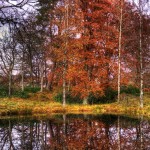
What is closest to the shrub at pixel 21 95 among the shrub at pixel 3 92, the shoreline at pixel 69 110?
the shrub at pixel 3 92

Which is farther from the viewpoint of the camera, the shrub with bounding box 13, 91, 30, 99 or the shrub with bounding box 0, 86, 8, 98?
the shrub with bounding box 0, 86, 8, 98

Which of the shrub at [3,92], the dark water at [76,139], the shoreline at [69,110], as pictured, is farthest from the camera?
the shrub at [3,92]

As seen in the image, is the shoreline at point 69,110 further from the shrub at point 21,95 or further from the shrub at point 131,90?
the shrub at point 21,95

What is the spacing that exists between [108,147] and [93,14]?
24.0 m

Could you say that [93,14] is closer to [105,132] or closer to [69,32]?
[69,32]

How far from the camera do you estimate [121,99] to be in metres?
36.5

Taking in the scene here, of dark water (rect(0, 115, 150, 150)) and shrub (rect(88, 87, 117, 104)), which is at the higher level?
shrub (rect(88, 87, 117, 104))

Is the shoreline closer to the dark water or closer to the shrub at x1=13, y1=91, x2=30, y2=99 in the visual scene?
the shrub at x1=13, y1=91, x2=30, y2=99

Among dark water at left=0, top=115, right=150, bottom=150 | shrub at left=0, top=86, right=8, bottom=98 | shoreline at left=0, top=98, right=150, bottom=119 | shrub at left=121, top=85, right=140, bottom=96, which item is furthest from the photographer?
shrub at left=0, top=86, right=8, bottom=98

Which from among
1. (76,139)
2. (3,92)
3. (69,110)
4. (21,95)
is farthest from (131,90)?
(76,139)

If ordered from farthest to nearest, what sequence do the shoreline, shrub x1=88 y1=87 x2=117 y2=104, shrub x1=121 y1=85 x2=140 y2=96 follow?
shrub x1=121 y1=85 x2=140 y2=96 → shrub x1=88 y1=87 x2=117 y2=104 → the shoreline

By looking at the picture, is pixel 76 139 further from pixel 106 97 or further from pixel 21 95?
pixel 21 95

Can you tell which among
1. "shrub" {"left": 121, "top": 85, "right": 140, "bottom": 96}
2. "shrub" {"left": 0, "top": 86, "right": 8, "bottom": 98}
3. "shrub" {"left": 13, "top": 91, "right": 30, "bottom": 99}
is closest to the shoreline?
"shrub" {"left": 121, "top": 85, "right": 140, "bottom": 96}

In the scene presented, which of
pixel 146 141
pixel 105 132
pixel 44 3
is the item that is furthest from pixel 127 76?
pixel 44 3
